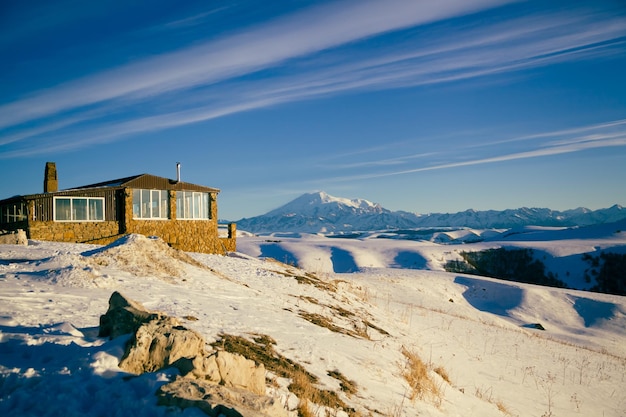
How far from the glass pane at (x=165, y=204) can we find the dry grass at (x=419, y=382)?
27660mm

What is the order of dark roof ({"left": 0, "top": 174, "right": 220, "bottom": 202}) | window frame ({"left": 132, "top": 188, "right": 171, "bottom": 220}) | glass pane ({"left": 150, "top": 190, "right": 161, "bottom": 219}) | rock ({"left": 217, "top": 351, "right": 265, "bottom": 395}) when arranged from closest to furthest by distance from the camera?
rock ({"left": 217, "top": 351, "right": 265, "bottom": 395}) < dark roof ({"left": 0, "top": 174, "right": 220, "bottom": 202}) < window frame ({"left": 132, "top": 188, "right": 171, "bottom": 220}) < glass pane ({"left": 150, "top": 190, "right": 161, "bottom": 219})

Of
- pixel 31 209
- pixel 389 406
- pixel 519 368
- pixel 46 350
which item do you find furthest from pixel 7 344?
pixel 31 209

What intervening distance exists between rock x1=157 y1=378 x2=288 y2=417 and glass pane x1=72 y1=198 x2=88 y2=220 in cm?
2900

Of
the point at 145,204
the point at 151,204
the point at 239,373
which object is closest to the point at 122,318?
the point at 239,373

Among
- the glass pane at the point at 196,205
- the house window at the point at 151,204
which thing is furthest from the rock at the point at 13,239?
the glass pane at the point at 196,205

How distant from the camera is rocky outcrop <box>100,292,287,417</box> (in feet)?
14.7

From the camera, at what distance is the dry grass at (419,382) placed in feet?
28.7

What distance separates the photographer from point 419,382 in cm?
933

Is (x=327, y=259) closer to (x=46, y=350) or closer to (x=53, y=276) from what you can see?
(x=53, y=276)

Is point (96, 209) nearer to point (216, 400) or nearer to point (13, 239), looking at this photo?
point (13, 239)

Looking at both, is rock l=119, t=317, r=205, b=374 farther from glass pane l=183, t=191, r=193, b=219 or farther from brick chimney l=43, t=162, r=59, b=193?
brick chimney l=43, t=162, r=59, b=193

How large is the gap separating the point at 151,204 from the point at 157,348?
30.0 metres

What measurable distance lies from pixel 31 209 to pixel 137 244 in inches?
700

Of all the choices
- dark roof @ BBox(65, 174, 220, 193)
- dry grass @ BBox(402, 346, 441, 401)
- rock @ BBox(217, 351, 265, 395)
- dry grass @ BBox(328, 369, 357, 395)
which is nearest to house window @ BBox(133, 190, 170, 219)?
A: dark roof @ BBox(65, 174, 220, 193)
